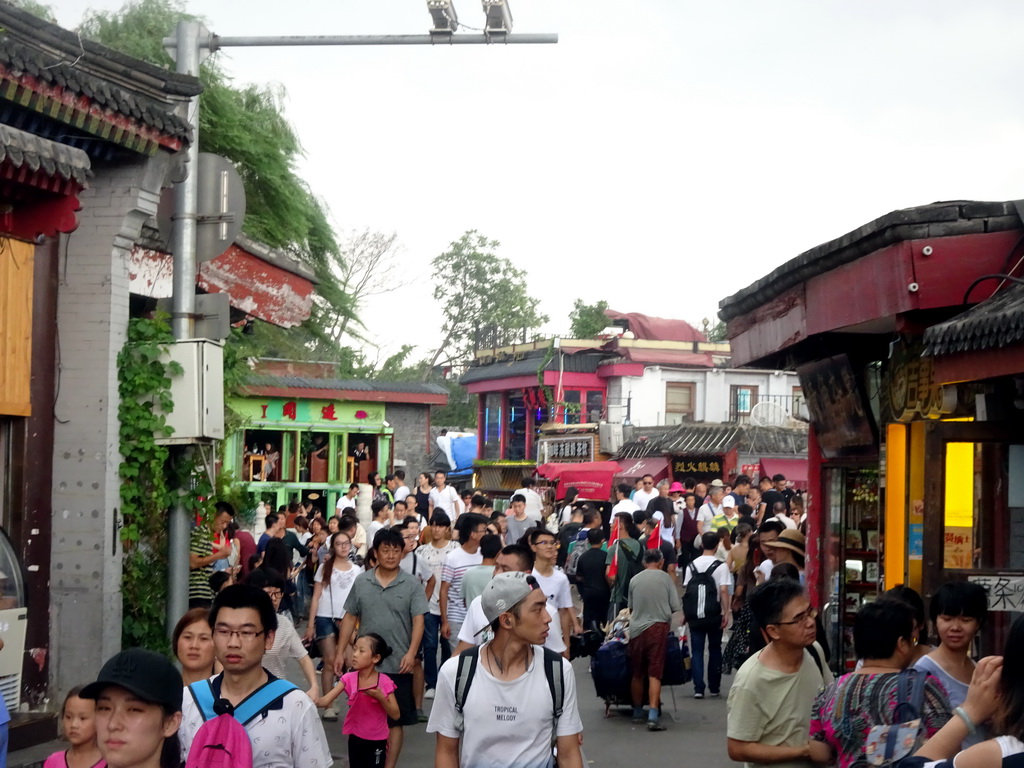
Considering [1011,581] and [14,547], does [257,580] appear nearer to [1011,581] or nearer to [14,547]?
[14,547]

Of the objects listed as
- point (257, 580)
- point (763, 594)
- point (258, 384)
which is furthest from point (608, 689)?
point (258, 384)

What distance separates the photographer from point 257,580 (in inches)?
357

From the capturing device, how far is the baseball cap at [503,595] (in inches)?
206

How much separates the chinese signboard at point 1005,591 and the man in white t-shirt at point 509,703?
3.38 metres

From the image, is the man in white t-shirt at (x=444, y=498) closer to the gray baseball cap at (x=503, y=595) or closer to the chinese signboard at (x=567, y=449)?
the gray baseball cap at (x=503, y=595)

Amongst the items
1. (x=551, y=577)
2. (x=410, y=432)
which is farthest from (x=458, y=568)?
(x=410, y=432)

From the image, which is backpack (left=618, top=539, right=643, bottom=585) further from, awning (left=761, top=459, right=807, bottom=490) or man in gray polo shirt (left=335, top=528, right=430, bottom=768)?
awning (left=761, top=459, right=807, bottom=490)

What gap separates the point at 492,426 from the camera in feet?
173

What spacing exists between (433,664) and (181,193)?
493cm

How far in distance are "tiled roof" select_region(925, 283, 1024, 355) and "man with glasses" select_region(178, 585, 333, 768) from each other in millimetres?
4293

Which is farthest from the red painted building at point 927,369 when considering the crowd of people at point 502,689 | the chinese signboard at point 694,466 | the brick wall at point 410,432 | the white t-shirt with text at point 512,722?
the chinese signboard at point 694,466

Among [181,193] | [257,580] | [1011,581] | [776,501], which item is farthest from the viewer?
[776,501]

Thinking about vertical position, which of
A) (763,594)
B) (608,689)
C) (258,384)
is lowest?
(608,689)

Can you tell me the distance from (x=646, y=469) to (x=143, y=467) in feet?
98.8
